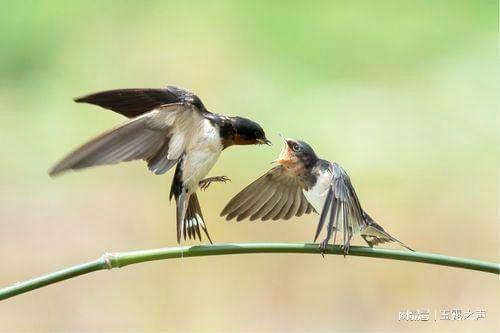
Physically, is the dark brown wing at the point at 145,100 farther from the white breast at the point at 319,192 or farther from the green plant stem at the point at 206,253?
the green plant stem at the point at 206,253

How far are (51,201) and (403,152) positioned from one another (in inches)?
120

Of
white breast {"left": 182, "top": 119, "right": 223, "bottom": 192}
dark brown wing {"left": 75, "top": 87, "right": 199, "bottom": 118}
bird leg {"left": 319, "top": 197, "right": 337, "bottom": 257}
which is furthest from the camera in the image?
white breast {"left": 182, "top": 119, "right": 223, "bottom": 192}

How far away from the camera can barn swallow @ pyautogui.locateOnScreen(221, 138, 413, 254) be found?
3.28 meters

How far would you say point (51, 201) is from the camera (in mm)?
7312

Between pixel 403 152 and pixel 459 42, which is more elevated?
pixel 459 42

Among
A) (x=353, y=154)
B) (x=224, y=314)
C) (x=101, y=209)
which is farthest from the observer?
(x=353, y=154)

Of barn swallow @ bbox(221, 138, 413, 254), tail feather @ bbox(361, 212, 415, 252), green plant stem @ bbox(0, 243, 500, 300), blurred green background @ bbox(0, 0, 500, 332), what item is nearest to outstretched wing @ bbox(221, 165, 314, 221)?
barn swallow @ bbox(221, 138, 413, 254)

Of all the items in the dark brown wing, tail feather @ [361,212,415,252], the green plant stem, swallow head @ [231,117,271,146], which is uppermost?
the dark brown wing

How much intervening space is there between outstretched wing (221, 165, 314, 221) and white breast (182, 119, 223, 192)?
0.31 m

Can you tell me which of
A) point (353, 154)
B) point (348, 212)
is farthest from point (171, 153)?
point (353, 154)

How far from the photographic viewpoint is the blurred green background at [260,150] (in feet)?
19.0

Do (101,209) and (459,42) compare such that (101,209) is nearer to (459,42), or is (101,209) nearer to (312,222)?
(312,222)

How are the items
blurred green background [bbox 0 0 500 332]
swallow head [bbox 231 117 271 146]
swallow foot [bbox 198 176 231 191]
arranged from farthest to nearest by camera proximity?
1. blurred green background [bbox 0 0 500 332]
2. swallow head [bbox 231 117 271 146]
3. swallow foot [bbox 198 176 231 191]

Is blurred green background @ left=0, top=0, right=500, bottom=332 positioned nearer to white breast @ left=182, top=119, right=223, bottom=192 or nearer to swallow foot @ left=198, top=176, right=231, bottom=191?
swallow foot @ left=198, top=176, right=231, bottom=191
